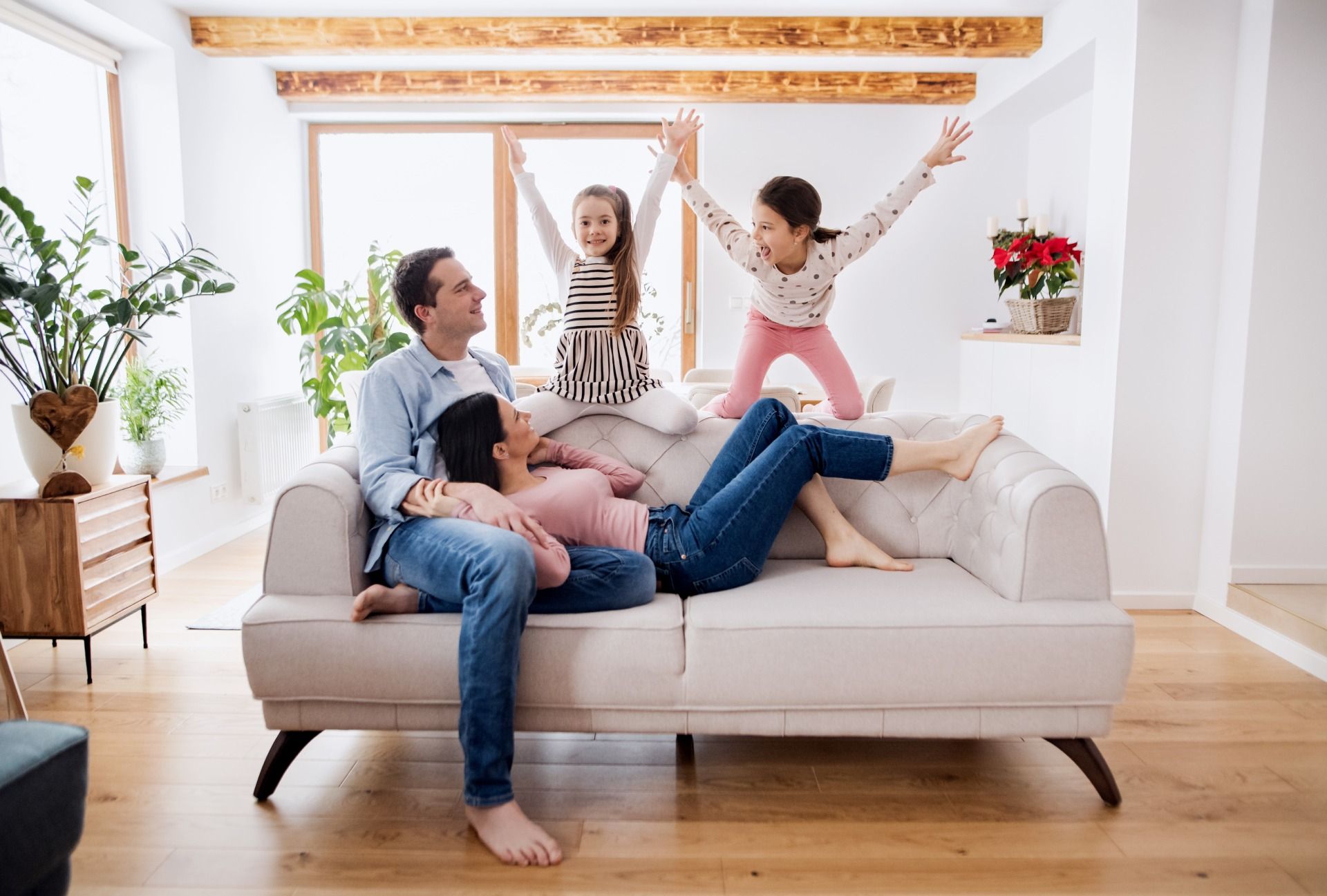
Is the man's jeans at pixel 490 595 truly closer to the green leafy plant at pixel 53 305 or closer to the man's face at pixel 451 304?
the man's face at pixel 451 304

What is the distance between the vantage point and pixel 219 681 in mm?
2676

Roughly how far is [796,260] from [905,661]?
154cm

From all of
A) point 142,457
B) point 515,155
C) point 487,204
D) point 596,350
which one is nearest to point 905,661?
point 596,350

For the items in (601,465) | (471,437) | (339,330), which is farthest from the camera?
(339,330)

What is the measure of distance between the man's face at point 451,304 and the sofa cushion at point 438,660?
0.80 m

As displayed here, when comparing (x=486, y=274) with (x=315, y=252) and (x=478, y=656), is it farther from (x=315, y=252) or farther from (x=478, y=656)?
(x=478, y=656)

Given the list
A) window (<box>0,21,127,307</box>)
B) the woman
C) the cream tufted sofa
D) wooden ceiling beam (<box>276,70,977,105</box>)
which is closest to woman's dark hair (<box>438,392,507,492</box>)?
the woman

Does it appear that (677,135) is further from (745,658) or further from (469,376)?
(745,658)

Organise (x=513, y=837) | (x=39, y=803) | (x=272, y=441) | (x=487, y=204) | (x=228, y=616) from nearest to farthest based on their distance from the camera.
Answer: (x=39, y=803), (x=513, y=837), (x=228, y=616), (x=272, y=441), (x=487, y=204)

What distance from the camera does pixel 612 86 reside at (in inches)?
212

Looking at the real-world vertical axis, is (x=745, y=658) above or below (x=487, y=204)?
below

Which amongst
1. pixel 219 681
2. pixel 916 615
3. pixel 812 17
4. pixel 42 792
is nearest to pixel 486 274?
pixel 812 17

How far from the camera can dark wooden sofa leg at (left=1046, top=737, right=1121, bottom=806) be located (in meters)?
1.95

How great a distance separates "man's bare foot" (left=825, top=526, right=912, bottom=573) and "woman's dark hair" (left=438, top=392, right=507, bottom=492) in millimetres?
884
